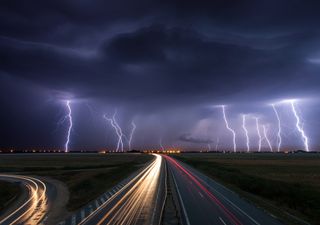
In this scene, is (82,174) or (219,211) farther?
(82,174)

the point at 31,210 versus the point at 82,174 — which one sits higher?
the point at 82,174

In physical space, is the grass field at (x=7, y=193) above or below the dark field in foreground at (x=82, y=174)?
below

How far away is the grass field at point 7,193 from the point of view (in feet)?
133

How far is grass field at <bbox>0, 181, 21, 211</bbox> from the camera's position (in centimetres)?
4041

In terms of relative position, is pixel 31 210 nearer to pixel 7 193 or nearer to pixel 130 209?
pixel 130 209

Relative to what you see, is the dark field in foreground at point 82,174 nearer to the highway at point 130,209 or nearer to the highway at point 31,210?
the highway at point 31,210

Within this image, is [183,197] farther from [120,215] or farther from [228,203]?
[120,215]

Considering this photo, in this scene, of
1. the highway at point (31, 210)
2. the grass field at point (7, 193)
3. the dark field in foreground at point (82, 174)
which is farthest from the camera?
the dark field in foreground at point (82, 174)

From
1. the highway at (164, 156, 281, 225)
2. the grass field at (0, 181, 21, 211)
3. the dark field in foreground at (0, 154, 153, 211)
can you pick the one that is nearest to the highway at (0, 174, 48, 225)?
the grass field at (0, 181, 21, 211)

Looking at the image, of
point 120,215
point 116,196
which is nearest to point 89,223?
point 120,215

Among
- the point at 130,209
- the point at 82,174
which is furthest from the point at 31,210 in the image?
the point at 82,174

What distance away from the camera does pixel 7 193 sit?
1842 inches

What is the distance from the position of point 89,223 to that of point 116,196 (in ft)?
→ 44.2

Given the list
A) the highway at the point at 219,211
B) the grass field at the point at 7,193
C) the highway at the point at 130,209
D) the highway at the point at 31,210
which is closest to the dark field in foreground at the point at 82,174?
the highway at the point at 31,210
